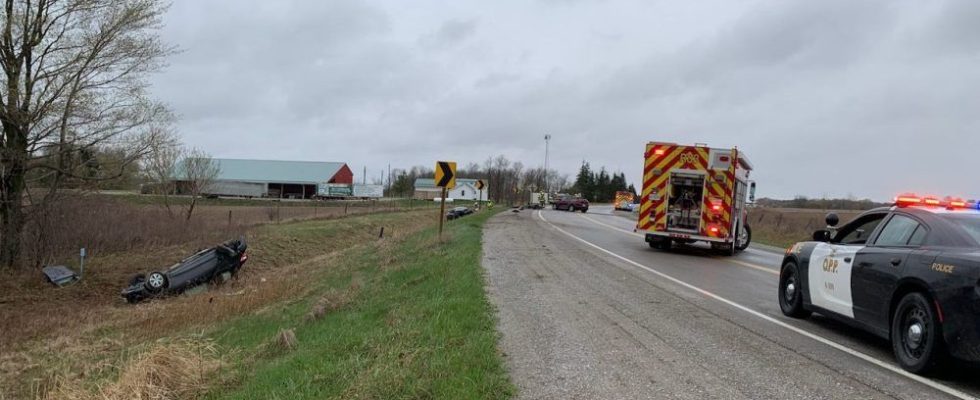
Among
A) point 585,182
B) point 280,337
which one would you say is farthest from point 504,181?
point 280,337

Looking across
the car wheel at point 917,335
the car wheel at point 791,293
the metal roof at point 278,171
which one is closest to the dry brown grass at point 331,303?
the car wheel at point 791,293

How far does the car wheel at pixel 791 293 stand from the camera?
752 cm

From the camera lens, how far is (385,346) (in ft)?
19.9

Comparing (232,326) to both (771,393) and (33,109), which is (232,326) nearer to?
(771,393)

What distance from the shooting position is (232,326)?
11.0 metres

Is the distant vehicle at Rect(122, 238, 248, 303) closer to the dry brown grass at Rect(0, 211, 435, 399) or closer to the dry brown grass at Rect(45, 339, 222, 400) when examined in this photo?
the dry brown grass at Rect(0, 211, 435, 399)

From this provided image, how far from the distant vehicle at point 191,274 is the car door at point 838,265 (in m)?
15.1

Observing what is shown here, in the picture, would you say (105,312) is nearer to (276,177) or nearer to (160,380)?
(160,380)

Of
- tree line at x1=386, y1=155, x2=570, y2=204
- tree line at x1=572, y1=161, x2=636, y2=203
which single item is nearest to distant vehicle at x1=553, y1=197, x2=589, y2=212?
tree line at x1=386, y1=155, x2=570, y2=204

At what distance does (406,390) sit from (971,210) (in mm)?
5427

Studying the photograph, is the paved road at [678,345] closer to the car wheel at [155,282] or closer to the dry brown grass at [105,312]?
the dry brown grass at [105,312]

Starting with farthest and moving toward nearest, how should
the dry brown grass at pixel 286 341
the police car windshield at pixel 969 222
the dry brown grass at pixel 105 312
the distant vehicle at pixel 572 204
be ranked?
the distant vehicle at pixel 572 204, the dry brown grass at pixel 105 312, the dry brown grass at pixel 286 341, the police car windshield at pixel 969 222

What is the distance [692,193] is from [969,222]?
1138 cm

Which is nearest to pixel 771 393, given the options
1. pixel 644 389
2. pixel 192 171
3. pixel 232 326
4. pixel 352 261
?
pixel 644 389
